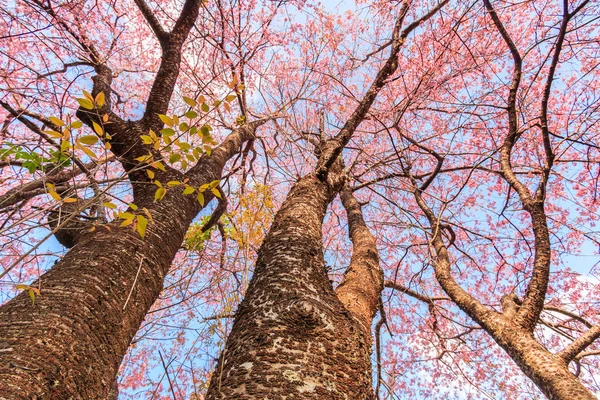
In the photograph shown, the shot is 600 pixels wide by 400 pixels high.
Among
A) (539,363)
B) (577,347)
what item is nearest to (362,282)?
(539,363)

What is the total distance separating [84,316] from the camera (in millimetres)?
1722

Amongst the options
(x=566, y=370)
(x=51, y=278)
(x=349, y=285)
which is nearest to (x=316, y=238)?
(x=349, y=285)

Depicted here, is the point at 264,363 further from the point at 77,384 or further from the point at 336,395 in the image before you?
the point at 77,384

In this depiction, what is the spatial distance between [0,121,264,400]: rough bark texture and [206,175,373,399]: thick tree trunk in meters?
0.57

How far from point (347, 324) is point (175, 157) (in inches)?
48.8

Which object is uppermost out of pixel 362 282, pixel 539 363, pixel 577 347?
pixel 577 347

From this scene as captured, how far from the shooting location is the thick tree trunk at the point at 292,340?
1.08m

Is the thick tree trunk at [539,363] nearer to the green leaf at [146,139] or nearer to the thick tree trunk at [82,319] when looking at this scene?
the thick tree trunk at [82,319]

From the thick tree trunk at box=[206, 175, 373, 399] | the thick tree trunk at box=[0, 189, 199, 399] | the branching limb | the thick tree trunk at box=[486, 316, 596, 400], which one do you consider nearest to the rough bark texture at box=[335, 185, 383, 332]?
the thick tree trunk at box=[206, 175, 373, 399]

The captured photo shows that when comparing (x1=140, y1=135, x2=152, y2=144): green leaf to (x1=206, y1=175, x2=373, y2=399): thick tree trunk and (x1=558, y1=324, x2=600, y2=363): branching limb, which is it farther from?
(x1=558, y1=324, x2=600, y2=363): branching limb

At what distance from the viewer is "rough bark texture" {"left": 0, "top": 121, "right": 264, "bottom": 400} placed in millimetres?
1400

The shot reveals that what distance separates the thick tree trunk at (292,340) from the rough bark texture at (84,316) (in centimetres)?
57

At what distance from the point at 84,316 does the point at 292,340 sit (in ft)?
4.00

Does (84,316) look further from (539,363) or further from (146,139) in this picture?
(539,363)
